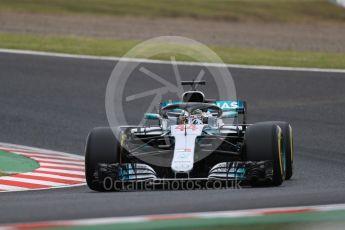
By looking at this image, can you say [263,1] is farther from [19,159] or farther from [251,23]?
[19,159]

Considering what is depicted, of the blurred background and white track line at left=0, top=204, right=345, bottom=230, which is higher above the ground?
the blurred background

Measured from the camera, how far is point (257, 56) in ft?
72.0

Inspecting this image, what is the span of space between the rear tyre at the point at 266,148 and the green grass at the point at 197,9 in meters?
24.3

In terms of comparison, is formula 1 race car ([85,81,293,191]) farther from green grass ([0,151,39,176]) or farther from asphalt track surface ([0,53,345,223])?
green grass ([0,151,39,176])

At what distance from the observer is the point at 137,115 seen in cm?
1678

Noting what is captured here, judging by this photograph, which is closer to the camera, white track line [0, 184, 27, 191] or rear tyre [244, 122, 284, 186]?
rear tyre [244, 122, 284, 186]

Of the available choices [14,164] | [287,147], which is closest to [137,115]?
[14,164]

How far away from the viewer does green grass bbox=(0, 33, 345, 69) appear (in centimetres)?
2089

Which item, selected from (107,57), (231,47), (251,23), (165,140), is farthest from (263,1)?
(165,140)

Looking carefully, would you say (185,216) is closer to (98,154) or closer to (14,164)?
(98,154)
